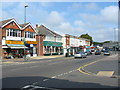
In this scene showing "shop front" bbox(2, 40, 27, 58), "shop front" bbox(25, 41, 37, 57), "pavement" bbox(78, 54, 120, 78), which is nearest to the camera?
"pavement" bbox(78, 54, 120, 78)

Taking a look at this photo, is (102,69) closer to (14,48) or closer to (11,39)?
(14,48)

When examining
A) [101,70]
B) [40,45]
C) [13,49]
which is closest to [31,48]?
[40,45]

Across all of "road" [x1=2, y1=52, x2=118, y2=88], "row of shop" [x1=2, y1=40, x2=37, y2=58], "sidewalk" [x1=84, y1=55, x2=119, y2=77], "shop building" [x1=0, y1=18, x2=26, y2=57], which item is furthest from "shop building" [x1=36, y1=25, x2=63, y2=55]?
Result: "road" [x1=2, y1=52, x2=118, y2=88]

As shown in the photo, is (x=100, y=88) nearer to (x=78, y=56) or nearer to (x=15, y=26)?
(x=78, y=56)

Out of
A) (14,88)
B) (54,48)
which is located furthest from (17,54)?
(14,88)

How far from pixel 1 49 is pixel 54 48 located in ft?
72.6

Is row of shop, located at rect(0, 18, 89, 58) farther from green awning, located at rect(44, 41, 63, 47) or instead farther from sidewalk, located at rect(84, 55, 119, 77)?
sidewalk, located at rect(84, 55, 119, 77)

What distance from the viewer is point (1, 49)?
35.5 metres

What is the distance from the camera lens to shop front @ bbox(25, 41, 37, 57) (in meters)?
42.5

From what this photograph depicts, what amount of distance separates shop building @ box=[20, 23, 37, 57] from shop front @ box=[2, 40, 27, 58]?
2.44 metres

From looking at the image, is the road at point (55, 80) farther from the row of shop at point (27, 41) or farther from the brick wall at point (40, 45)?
the brick wall at point (40, 45)

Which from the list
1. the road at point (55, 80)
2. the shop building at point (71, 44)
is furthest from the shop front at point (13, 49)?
the road at point (55, 80)

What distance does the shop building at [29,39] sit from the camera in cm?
4238

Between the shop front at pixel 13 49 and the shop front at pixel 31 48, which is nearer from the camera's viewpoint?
the shop front at pixel 13 49
